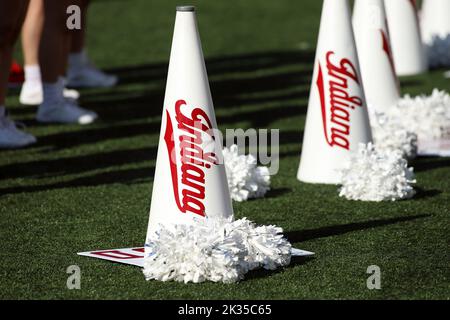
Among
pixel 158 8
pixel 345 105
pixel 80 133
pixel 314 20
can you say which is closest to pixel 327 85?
pixel 345 105

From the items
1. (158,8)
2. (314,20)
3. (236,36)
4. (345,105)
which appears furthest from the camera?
(158,8)

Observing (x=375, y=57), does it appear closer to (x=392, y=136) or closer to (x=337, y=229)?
(x=392, y=136)

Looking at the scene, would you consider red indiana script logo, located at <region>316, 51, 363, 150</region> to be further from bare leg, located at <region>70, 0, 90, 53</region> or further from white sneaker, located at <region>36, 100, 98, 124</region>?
bare leg, located at <region>70, 0, 90, 53</region>

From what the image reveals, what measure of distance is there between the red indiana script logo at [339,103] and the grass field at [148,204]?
12.3 inches

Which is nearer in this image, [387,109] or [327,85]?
[327,85]

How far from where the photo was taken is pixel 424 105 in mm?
7418

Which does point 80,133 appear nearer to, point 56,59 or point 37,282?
point 56,59

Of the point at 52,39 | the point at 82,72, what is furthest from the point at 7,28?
the point at 82,72

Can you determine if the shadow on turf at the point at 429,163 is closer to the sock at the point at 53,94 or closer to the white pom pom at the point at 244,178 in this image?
the white pom pom at the point at 244,178

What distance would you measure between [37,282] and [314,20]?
990cm

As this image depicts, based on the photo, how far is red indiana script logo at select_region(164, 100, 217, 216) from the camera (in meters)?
4.79

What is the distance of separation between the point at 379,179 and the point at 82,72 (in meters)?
4.48

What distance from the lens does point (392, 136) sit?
679cm

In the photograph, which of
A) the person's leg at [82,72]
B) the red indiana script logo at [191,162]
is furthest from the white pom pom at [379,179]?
the person's leg at [82,72]
